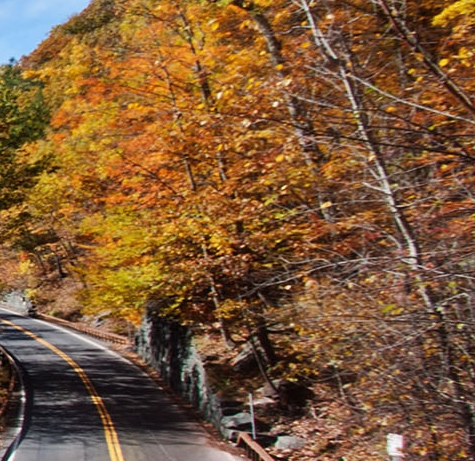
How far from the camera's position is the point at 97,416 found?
17.7 m

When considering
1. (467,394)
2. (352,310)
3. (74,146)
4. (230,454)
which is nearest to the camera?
(467,394)

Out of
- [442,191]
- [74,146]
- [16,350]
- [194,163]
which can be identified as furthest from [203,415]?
[16,350]

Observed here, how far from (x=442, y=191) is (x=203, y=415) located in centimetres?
1447

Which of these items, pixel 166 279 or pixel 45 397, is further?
pixel 45 397

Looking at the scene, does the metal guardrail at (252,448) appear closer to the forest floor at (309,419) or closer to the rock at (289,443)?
the forest floor at (309,419)

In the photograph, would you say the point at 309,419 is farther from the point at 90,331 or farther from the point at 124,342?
the point at 90,331

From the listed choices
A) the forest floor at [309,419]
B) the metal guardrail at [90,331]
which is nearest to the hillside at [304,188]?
the forest floor at [309,419]

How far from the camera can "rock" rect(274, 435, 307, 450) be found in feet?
43.1

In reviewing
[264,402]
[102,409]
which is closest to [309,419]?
[264,402]

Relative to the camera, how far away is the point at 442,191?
5.58m

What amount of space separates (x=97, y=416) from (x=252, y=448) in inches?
263

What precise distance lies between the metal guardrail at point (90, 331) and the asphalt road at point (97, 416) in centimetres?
364

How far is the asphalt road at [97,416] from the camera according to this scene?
14.3 meters

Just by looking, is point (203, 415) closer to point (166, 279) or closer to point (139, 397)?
point (139, 397)
